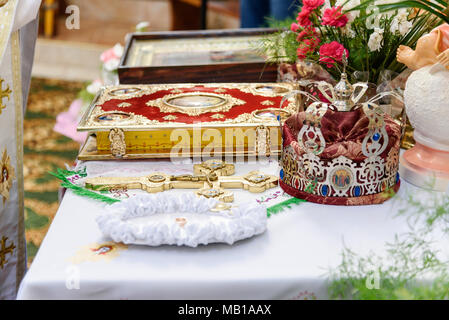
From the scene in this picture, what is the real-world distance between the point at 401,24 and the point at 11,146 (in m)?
0.80

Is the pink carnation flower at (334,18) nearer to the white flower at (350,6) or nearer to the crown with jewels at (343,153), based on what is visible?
the white flower at (350,6)

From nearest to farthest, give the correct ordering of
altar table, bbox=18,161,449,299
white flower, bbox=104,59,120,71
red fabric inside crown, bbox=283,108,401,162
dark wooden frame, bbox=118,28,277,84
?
altar table, bbox=18,161,449,299 < red fabric inside crown, bbox=283,108,401,162 < dark wooden frame, bbox=118,28,277,84 < white flower, bbox=104,59,120,71

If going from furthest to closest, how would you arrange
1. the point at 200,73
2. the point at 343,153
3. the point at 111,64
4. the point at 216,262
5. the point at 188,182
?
1. the point at 111,64
2. the point at 200,73
3. the point at 188,182
4. the point at 343,153
5. the point at 216,262

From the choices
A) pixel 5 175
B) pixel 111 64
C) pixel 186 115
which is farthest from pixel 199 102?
pixel 111 64

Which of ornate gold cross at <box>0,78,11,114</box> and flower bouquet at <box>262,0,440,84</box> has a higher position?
flower bouquet at <box>262,0,440,84</box>

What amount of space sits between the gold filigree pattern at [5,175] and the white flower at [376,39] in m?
0.74

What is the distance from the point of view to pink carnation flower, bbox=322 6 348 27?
945 millimetres

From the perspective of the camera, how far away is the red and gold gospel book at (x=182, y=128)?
3.20 ft

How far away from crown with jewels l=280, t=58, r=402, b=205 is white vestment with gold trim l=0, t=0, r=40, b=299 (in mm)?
571

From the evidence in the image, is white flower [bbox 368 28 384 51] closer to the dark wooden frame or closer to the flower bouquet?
the flower bouquet

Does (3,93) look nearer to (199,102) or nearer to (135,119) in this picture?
(135,119)

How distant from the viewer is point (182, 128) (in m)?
0.97

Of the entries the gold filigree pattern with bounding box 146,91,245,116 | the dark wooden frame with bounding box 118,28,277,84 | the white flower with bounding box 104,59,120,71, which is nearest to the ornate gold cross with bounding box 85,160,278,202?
the gold filigree pattern with bounding box 146,91,245,116
